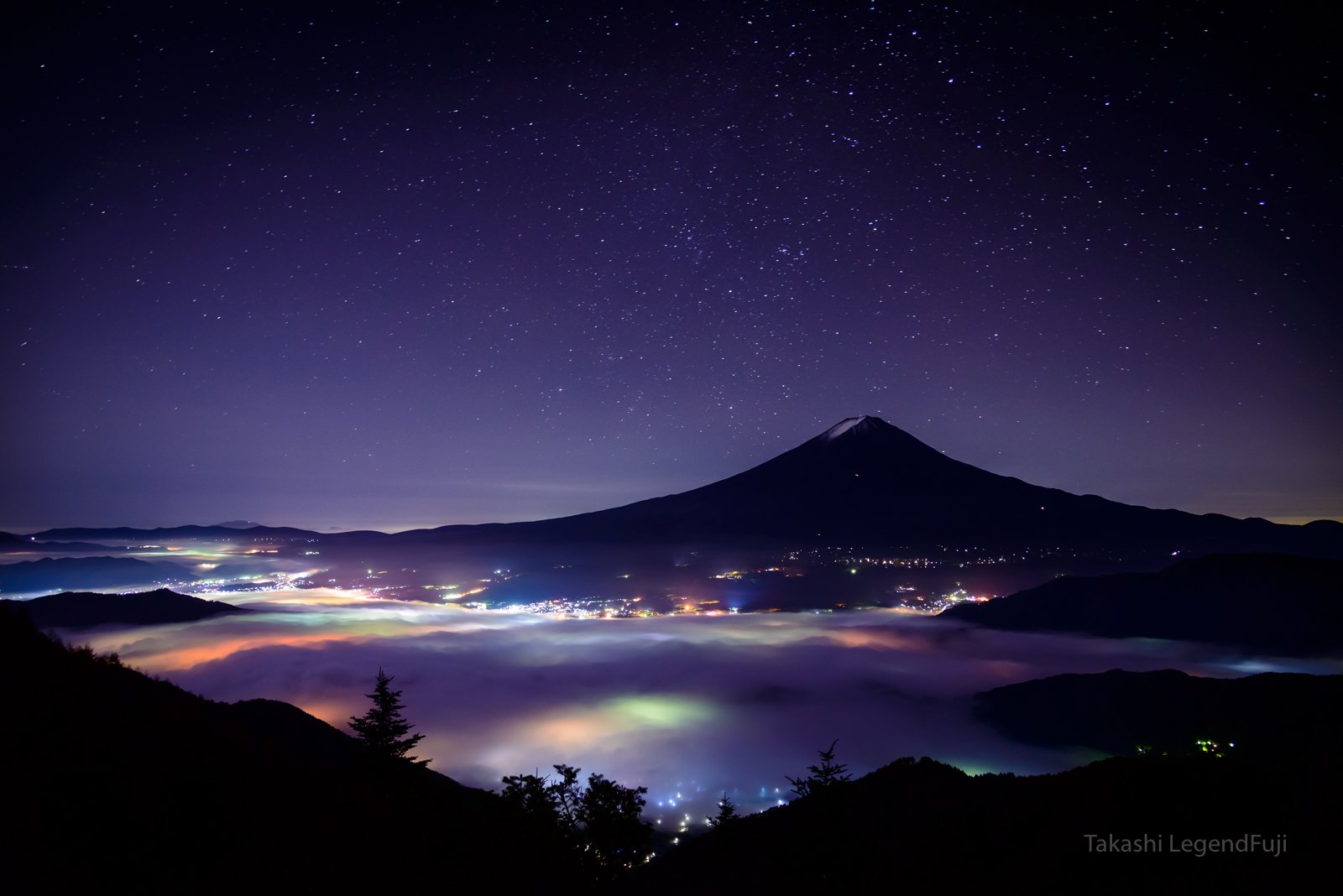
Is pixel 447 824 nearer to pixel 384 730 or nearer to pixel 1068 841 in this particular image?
pixel 1068 841

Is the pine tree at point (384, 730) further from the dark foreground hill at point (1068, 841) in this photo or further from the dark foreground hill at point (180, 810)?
the dark foreground hill at point (1068, 841)

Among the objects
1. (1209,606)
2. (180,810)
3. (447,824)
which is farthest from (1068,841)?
(1209,606)

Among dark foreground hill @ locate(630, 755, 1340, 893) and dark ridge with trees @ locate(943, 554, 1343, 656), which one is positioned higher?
dark foreground hill @ locate(630, 755, 1340, 893)

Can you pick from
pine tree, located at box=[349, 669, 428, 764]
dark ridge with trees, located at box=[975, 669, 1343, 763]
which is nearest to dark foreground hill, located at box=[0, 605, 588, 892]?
pine tree, located at box=[349, 669, 428, 764]

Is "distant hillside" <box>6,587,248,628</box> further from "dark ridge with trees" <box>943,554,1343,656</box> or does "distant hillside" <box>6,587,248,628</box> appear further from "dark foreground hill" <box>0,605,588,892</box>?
"dark ridge with trees" <box>943,554,1343,656</box>

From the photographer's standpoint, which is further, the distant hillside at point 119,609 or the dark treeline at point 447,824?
the distant hillside at point 119,609

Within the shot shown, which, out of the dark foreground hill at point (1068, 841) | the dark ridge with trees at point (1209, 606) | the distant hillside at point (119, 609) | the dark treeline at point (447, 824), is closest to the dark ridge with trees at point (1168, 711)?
the dark ridge with trees at point (1209, 606)

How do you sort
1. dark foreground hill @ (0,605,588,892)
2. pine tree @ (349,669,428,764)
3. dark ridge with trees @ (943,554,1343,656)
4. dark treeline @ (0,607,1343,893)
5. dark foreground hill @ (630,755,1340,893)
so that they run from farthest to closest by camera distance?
dark ridge with trees @ (943,554,1343,656) < pine tree @ (349,669,428,764) < dark foreground hill @ (630,755,1340,893) < dark treeline @ (0,607,1343,893) < dark foreground hill @ (0,605,588,892)
